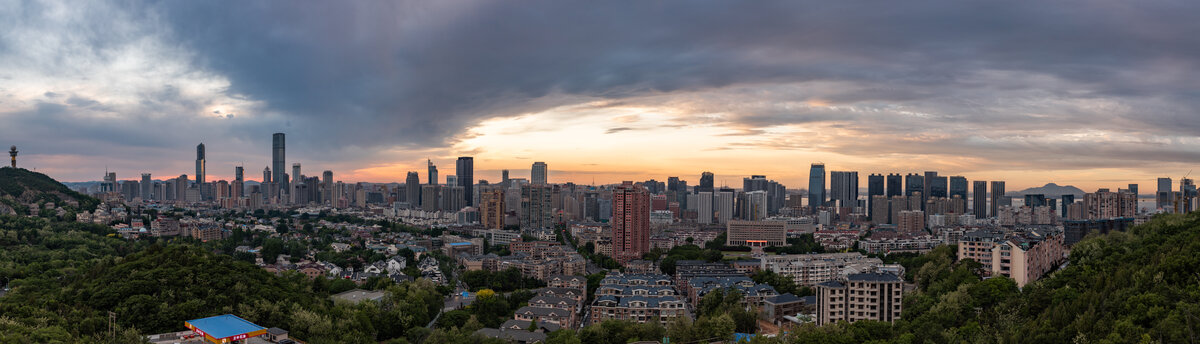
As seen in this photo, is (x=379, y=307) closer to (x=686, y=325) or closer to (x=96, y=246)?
(x=686, y=325)

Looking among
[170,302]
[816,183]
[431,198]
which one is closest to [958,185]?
[816,183]

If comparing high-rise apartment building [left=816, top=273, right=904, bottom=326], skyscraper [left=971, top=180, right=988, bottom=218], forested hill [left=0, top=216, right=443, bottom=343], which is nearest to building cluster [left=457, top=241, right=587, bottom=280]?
forested hill [left=0, top=216, right=443, bottom=343]

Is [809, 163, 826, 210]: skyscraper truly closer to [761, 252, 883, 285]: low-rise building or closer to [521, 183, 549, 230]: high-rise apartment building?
[521, 183, 549, 230]: high-rise apartment building

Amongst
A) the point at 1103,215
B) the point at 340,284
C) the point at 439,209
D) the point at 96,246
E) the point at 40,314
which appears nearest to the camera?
the point at 40,314

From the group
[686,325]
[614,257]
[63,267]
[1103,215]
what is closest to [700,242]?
[614,257]

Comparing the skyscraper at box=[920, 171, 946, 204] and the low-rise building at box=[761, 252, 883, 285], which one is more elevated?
the skyscraper at box=[920, 171, 946, 204]

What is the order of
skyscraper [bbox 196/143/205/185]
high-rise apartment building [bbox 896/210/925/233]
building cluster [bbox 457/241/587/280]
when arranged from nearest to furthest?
building cluster [bbox 457/241/587/280] < high-rise apartment building [bbox 896/210/925/233] < skyscraper [bbox 196/143/205/185]
